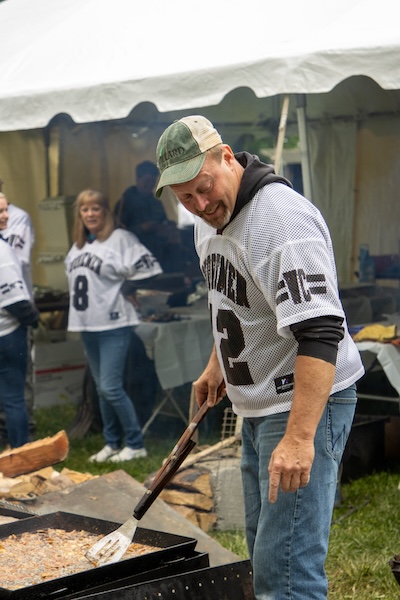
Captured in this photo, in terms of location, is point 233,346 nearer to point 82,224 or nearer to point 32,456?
point 32,456

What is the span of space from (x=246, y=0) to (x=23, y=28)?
259 centimetres

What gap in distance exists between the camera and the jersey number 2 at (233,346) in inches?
122

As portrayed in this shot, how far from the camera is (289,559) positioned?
2.95 meters

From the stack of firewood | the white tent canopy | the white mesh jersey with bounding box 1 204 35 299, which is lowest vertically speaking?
the stack of firewood

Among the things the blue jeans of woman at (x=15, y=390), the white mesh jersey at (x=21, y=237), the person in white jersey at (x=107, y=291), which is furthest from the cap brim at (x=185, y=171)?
the white mesh jersey at (x=21, y=237)

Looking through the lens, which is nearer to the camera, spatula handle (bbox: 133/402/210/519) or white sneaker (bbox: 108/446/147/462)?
spatula handle (bbox: 133/402/210/519)

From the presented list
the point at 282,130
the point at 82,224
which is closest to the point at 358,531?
the point at 282,130

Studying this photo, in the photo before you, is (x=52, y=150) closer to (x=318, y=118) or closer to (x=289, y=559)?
(x=318, y=118)

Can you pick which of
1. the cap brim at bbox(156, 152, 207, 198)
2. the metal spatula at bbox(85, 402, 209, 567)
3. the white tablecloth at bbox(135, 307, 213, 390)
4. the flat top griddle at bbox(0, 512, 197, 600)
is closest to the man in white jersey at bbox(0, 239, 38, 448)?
the white tablecloth at bbox(135, 307, 213, 390)

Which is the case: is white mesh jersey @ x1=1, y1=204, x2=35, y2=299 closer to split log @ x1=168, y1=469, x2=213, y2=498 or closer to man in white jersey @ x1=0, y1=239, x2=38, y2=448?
man in white jersey @ x1=0, y1=239, x2=38, y2=448

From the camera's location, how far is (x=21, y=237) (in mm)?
8000

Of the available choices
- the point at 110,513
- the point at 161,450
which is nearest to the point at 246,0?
the point at 161,450

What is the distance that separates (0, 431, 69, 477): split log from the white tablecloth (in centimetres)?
195

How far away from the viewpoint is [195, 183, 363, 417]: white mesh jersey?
2.85 m
